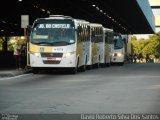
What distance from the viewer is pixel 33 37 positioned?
29.2 m

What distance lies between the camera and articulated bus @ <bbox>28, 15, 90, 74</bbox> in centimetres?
2858

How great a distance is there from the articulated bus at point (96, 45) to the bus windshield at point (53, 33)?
278 inches

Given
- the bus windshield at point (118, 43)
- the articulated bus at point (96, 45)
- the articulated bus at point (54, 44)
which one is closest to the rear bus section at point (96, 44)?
the articulated bus at point (96, 45)

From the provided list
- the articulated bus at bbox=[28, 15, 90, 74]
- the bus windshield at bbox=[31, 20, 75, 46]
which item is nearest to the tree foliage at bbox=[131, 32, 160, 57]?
the articulated bus at bbox=[28, 15, 90, 74]

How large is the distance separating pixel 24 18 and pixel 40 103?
1803cm

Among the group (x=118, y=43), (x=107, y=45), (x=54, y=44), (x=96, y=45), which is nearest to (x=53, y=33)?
(x=54, y=44)

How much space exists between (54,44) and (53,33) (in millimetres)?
760

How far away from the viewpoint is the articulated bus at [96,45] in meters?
38.0

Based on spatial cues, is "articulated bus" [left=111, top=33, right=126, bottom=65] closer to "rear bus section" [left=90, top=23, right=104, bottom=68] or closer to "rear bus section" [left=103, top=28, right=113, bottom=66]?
"rear bus section" [left=103, top=28, right=113, bottom=66]

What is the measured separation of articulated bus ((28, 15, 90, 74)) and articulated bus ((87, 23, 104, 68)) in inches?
272

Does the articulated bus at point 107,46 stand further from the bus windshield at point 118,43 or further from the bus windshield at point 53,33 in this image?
the bus windshield at point 53,33

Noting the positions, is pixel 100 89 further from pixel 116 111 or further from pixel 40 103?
pixel 116 111

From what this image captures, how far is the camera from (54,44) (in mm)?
28594

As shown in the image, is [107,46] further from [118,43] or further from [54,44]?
[54,44]
